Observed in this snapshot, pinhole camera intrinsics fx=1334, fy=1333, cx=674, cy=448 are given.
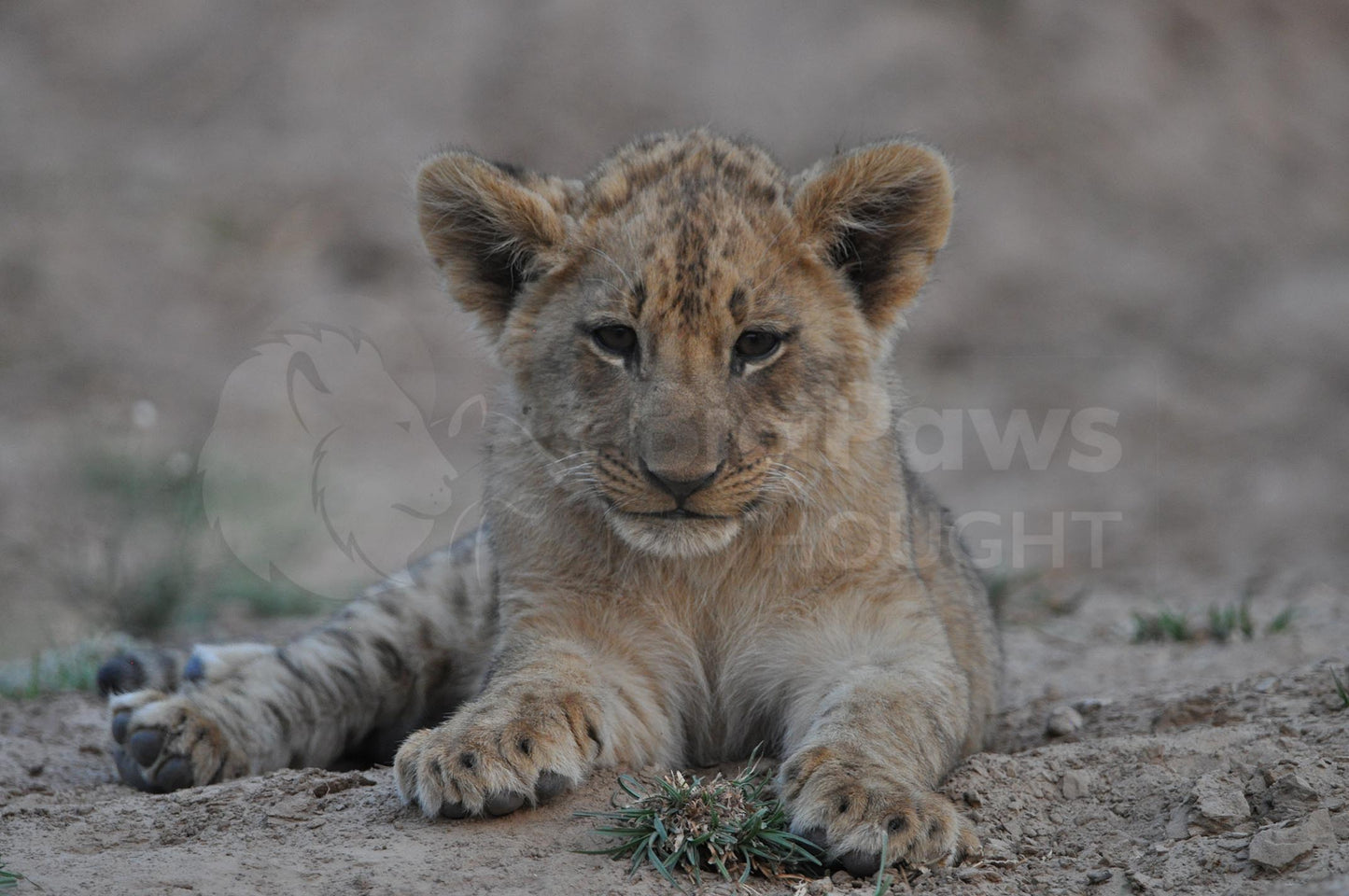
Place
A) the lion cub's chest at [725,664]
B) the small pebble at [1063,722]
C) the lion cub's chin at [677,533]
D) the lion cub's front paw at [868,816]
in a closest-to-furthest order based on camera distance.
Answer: the lion cub's front paw at [868,816], the lion cub's chin at [677,533], the lion cub's chest at [725,664], the small pebble at [1063,722]

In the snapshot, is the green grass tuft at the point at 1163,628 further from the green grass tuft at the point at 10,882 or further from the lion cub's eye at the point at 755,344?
the green grass tuft at the point at 10,882

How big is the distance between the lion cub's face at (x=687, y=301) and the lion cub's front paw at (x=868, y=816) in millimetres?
791

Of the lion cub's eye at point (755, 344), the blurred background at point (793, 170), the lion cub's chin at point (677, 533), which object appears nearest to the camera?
the lion cub's chin at point (677, 533)

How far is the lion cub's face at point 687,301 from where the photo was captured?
369 centimetres

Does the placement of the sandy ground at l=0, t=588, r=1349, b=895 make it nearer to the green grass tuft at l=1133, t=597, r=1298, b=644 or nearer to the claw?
the claw

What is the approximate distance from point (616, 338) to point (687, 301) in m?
0.25

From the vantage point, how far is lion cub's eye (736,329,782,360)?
150 inches

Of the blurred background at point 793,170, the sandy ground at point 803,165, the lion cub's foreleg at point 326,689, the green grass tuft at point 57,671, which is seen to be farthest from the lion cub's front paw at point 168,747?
the blurred background at point 793,170

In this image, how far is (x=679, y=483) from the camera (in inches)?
140

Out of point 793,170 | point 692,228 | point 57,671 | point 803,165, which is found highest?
point 803,165

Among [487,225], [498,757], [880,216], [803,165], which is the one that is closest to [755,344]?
[880,216]

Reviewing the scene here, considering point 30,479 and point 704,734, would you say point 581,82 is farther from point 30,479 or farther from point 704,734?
point 704,734

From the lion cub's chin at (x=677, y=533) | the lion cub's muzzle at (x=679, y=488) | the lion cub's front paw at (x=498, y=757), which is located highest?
the lion cub's muzzle at (x=679, y=488)

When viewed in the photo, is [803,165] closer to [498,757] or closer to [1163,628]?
[1163,628]
